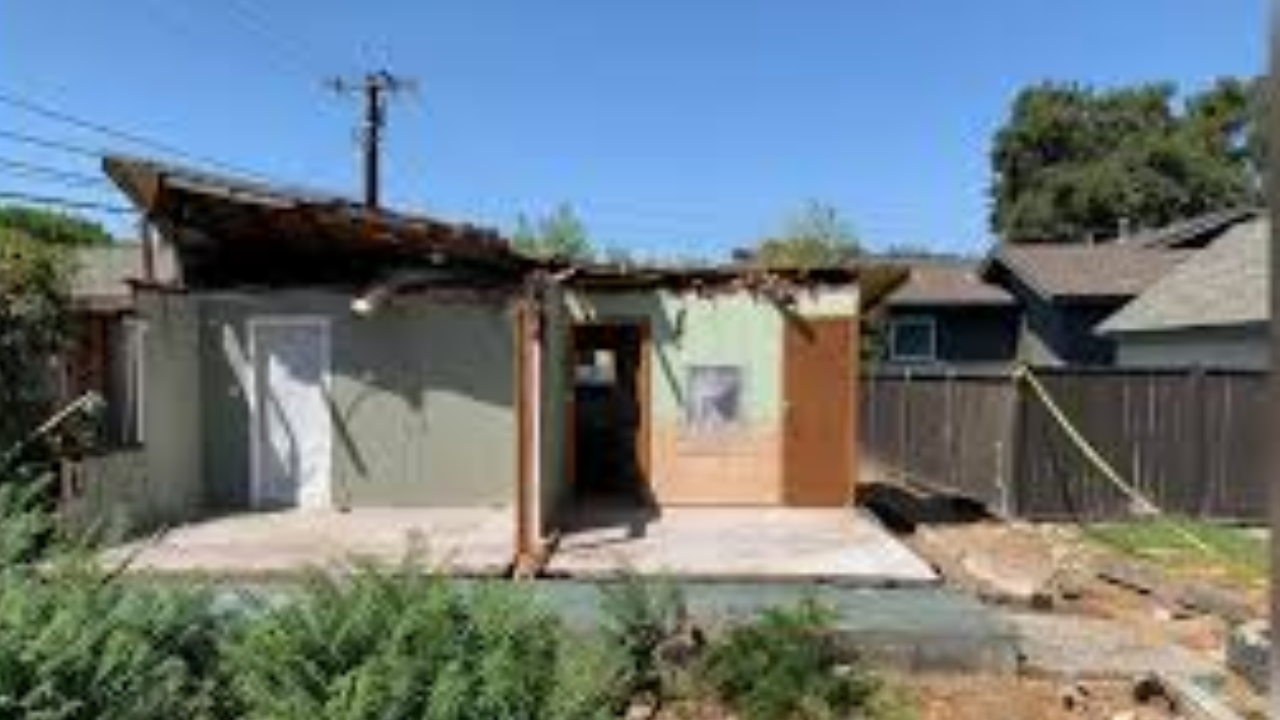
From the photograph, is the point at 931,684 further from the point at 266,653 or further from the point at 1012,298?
the point at 1012,298

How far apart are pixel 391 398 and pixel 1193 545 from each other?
8118mm

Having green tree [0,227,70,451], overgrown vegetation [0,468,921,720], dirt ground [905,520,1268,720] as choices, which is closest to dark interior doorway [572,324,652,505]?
dirt ground [905,520,1268,720]

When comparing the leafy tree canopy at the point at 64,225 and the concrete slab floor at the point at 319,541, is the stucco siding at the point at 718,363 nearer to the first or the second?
the concrete slab floor at the point at 319,541

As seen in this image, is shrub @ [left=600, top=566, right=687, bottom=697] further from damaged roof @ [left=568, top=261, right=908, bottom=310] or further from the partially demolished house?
damaged roof @ [left=568, top=261, right=908, bottom=310]

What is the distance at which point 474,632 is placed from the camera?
244 inches

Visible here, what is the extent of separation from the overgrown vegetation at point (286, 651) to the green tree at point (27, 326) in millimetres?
7088

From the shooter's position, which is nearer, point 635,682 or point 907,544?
point 635,682

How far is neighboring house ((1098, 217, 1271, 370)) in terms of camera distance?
21672mm

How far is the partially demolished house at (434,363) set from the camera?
647 inches

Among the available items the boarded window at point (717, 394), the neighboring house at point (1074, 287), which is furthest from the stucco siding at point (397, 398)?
the neighboring house at point (1074, 287)

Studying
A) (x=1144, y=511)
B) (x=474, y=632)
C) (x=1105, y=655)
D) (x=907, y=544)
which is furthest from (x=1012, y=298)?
(x=474, y=632)

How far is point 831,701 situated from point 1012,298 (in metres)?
27.7

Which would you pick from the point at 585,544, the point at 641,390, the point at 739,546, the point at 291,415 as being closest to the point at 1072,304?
the point at 641,390

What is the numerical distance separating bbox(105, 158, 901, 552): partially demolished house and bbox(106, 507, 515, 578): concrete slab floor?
60 cm
